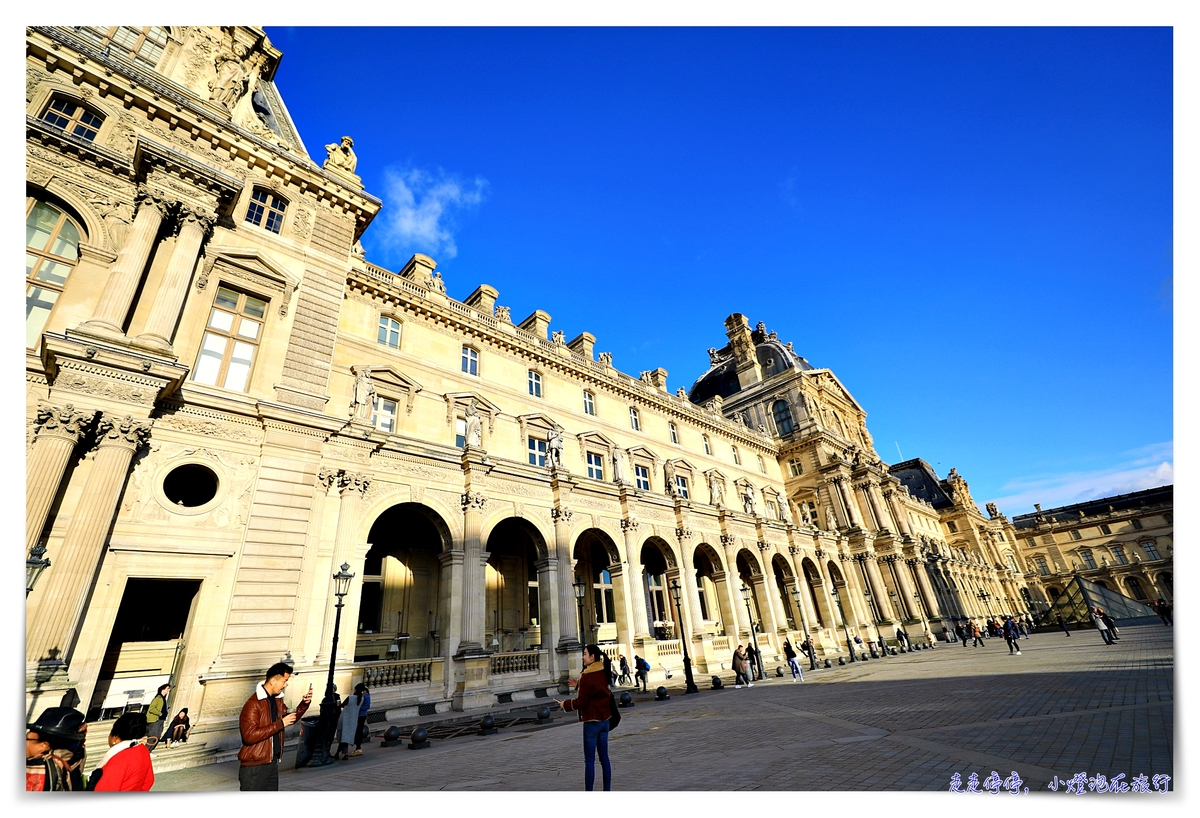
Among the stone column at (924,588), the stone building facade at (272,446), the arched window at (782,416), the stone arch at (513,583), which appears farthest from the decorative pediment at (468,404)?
the stone column at (924,588)

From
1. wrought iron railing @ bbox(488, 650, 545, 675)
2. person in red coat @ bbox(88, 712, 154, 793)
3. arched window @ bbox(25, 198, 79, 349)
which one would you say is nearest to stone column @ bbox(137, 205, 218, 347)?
arched window @ bbox(25, 198, 79, 349)

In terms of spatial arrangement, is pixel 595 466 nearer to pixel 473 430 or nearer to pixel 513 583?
pixel 513 583

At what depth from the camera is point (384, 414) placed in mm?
20797

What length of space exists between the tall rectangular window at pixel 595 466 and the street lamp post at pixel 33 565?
20.8 metres

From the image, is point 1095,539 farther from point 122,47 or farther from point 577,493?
point 122,47

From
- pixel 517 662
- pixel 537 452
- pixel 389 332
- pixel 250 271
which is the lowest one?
pixel 517 662

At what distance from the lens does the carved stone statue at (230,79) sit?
1802 centimetres

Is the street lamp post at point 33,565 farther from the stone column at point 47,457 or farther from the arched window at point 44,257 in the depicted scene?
the arched window at point 44,257

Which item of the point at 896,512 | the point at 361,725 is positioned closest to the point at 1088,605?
the point at 896,512

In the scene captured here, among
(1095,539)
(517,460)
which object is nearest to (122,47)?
(517,460)

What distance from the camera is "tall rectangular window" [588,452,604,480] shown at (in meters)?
28.3

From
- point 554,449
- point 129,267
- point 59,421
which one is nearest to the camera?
point 59,421

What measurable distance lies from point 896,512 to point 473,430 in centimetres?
4357

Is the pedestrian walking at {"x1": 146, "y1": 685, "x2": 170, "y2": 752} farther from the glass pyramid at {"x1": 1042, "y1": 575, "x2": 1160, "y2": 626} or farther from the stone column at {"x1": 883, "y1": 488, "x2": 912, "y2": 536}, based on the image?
Result: the glass pyramid at {"x1": 1042, "y1": 575, "x2": 1160, "y2": 626}
